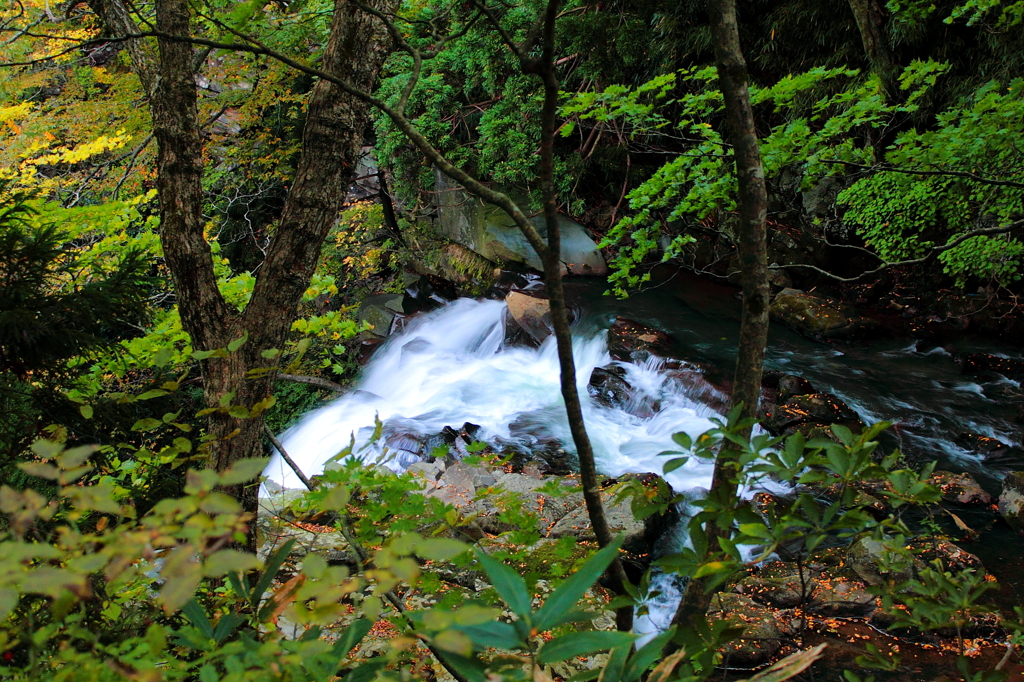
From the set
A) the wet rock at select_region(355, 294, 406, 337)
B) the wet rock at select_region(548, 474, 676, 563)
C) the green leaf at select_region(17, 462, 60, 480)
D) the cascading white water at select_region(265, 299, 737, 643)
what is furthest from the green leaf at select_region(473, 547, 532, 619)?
the wet rock at select_region(355, 294, 406, 337)

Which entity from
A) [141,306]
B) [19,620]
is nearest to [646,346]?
[141,306]

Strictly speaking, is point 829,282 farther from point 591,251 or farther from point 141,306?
point 141,306

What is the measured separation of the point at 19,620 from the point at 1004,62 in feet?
29.7

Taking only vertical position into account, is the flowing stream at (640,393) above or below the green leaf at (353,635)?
below

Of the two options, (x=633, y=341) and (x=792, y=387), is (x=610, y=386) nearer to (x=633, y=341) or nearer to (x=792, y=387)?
(x=633, y=341)

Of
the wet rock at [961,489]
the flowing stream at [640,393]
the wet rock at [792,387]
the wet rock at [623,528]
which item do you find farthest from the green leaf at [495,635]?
the wet rock at [792,387]

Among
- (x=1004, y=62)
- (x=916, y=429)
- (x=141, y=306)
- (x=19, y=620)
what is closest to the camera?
(x=19, y=620)

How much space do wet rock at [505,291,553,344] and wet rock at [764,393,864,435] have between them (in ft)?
10.7

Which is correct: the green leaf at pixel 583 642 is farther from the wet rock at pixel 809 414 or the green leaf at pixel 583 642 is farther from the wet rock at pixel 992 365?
the wet rock at pixel 992 365

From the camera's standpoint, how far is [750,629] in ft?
11.6

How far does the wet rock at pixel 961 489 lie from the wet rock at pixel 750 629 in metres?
2.13

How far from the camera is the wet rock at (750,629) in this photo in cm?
338

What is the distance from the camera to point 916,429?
5723mm

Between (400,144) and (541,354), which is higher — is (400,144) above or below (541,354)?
above
